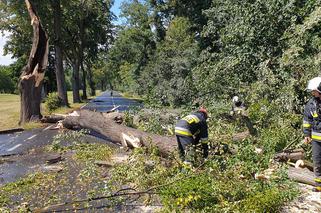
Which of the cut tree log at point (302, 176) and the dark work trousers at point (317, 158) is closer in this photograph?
the dark work trousers at point (317, 158)

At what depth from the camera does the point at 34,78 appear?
1734 centimetres

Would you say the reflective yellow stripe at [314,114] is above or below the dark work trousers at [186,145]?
above

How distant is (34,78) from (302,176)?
13.8 m

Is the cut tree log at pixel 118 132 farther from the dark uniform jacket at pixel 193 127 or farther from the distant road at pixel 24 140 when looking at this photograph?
the distant road at pixel 24 140

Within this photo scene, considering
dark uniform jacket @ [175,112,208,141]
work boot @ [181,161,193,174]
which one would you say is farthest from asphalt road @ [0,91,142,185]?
work boot @ [181,161,193,174]

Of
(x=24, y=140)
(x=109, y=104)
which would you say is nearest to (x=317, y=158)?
(x=24, y=140)

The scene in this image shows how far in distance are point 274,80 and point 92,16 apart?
29.6 m

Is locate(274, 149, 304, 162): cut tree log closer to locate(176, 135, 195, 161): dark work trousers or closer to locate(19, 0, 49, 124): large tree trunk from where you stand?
locate(176, 135, 195, 161): dark work trousers

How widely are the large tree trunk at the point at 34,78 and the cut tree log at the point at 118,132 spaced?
4421 mm

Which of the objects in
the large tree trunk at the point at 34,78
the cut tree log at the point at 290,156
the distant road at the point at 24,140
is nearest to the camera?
the cut tree log at the point at 290,156

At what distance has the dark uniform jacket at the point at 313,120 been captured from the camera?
20.4ft

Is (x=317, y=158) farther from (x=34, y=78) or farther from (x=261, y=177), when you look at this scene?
(x=34, y=78)

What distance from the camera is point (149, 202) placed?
5996mm

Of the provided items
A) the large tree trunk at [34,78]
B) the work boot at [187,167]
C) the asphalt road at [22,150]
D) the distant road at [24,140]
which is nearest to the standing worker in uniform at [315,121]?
the work boot at [187,167]
